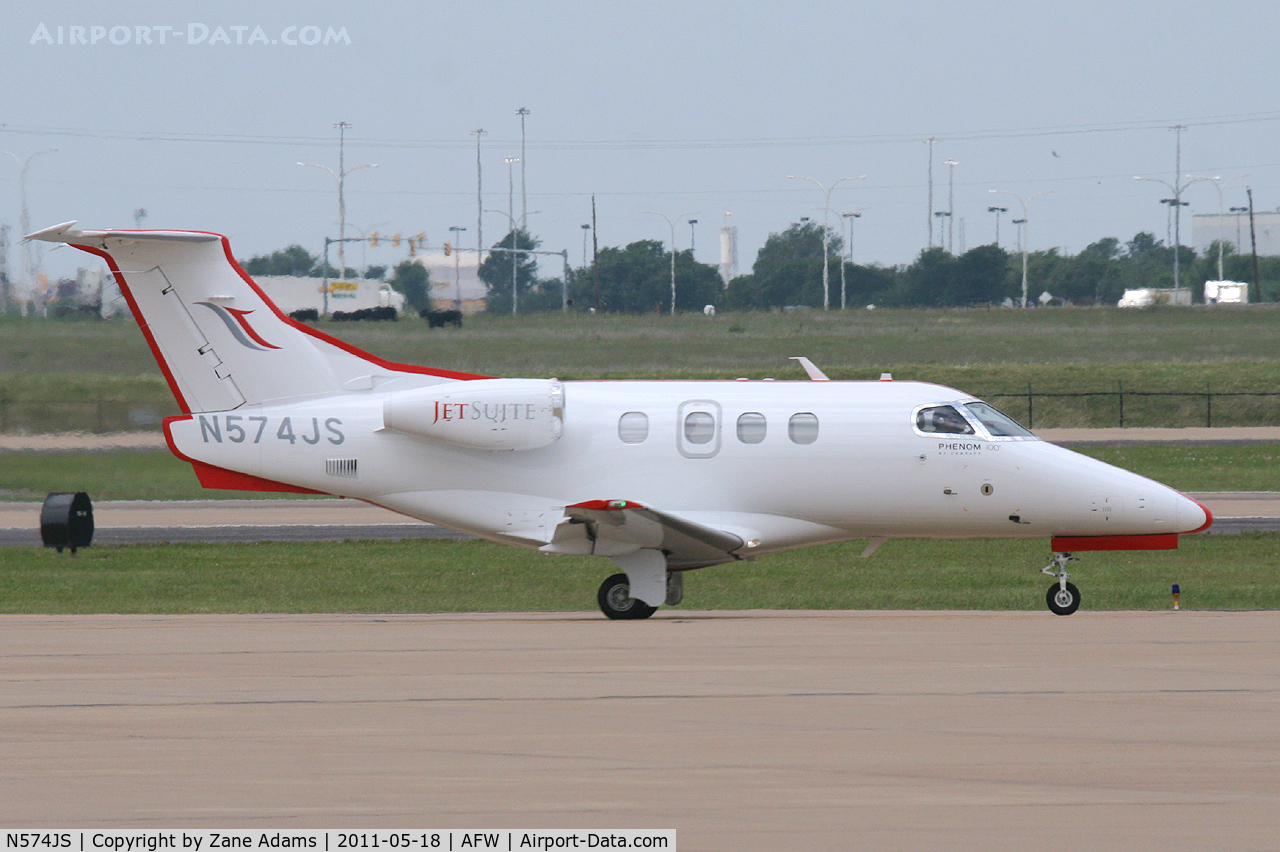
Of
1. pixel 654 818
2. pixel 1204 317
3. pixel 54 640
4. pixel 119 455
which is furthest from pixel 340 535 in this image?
pixel 1204 317

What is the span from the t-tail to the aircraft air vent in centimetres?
92

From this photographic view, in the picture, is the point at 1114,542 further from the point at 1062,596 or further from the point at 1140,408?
the point at 1140,408

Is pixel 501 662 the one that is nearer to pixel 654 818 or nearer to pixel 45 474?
pixel 654 818

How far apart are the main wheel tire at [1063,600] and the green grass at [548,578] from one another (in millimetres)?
1478

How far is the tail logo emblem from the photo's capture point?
59.5ft

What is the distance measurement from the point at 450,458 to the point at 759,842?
1041 cm

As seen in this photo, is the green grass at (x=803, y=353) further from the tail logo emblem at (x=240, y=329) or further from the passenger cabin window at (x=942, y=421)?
the passenger cabin window at (x=942, y=421)

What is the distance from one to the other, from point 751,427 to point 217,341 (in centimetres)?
644

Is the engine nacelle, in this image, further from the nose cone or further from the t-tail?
the nose cone

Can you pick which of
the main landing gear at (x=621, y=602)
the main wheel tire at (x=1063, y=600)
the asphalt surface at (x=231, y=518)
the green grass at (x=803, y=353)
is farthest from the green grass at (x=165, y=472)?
the main wheel tire at (x=1063, y=600)

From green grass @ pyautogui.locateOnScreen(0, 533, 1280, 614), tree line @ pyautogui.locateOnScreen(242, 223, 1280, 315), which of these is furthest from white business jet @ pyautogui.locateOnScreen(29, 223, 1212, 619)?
tree line @ pyautogui.locateOnScreen(242, 223, 1280, 315)

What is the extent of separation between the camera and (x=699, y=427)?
17.5m

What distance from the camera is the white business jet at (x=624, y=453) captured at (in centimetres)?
1750

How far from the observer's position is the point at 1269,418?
54.6 m
